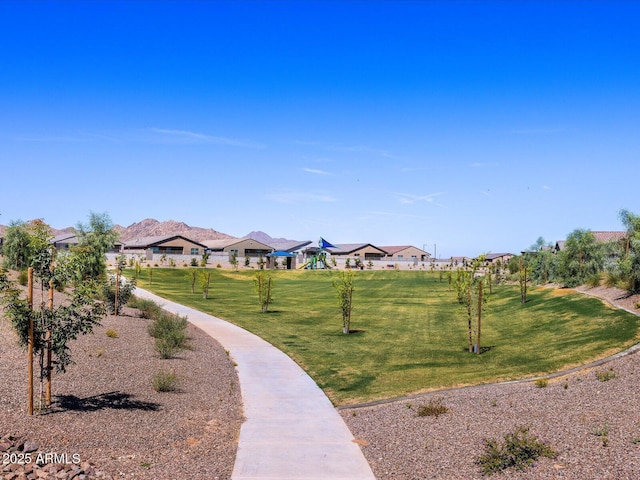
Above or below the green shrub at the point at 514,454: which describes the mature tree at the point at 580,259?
above

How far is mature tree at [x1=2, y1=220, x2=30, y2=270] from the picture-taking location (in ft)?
165

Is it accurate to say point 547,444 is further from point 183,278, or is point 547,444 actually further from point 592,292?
point 183,278

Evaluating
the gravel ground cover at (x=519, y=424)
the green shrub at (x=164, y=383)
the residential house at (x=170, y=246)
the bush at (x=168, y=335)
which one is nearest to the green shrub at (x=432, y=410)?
the gravel ground cover at (x=519, y=424)

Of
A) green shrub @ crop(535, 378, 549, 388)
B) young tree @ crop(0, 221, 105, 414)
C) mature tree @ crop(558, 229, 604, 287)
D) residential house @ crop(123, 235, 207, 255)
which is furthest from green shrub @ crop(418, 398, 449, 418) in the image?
residential house @ crop(123, 235, 207, 255)

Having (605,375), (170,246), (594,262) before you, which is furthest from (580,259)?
(170,246)

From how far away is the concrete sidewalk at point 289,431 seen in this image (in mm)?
11844

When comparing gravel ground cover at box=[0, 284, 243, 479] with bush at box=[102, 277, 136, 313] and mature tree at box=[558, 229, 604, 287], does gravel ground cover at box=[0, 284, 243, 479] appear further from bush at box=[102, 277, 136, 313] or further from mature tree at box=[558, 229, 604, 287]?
mature tree at box=[558, 229, 604, 287]

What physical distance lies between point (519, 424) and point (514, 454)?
7.67 ft

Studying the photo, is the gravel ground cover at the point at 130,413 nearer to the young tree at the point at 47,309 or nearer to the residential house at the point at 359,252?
the young tree at the point at 47,309

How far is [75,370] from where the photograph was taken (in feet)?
60.0

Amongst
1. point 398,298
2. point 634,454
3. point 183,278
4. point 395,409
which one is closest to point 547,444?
point 634,454

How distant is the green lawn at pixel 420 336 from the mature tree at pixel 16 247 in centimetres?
1552

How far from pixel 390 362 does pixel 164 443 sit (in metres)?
13.5

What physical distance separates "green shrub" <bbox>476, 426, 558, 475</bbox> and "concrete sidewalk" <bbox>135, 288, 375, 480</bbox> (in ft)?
8.75
